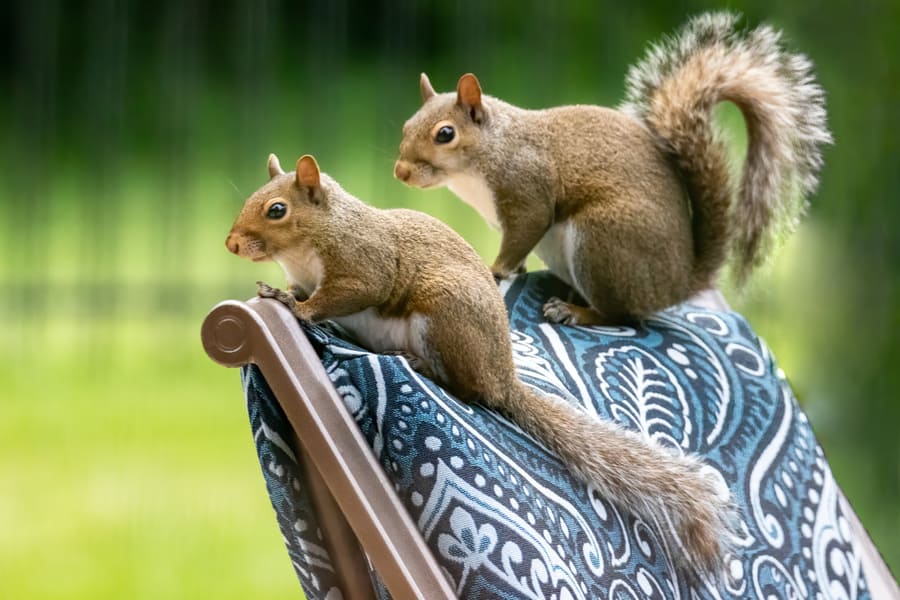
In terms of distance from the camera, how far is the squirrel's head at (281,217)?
929 millimetres

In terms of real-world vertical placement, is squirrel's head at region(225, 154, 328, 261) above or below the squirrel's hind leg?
above

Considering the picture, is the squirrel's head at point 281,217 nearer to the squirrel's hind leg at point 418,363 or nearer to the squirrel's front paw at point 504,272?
the squirrel's hind leg at point 418,363

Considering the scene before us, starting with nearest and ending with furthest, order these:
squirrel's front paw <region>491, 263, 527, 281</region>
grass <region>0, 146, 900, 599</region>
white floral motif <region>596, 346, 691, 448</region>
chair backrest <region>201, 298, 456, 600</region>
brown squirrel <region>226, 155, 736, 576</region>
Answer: chair backrest <region>201, 298, 456, 600</region>, brown squirrel <region>226, 155, 736, 576</region>, white floral motif <region>596, 346, 691, 448</region>, squirrel's front paw <region>491, 263, 527, 281</region>, grass <region>0, 146, 900, 599</region>

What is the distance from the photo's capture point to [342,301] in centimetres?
91

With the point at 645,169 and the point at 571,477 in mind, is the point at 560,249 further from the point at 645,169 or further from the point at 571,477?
the point at 571,477

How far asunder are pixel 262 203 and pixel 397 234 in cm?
11

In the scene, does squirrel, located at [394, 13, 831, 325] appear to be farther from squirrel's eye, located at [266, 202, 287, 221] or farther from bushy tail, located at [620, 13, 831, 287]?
squirrel's eye, located at [266, 202, 287, 221]

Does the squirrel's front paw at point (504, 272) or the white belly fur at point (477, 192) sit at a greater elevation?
the white belly fur at point (477, 192)

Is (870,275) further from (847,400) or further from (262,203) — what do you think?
(262,203)

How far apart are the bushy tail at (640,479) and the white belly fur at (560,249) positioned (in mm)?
444

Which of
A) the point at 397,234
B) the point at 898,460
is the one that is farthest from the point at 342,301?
the point at 898,460

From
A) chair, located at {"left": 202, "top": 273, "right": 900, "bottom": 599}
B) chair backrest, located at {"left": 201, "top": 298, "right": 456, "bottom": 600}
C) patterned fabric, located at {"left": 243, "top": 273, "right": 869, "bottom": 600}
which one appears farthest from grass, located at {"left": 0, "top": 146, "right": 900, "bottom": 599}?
chair backrest, located at {"left": 201, "top": 298, "right": 456, "bottom": 600}

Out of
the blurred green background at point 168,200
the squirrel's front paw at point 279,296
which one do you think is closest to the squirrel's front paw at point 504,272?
the squirrel's front paw at point 279,296

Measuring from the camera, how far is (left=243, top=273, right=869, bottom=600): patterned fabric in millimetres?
830
